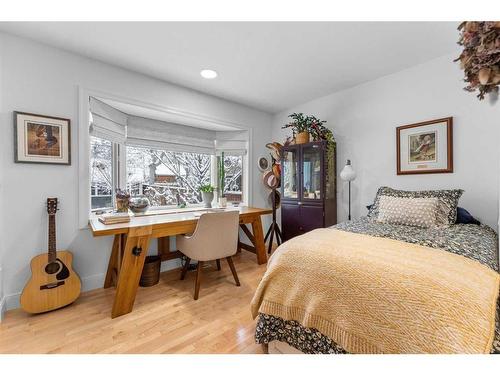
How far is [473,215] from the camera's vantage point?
77.7 inches

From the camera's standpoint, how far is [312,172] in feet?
9.61

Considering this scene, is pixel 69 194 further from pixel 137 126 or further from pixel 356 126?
pixel 356 126

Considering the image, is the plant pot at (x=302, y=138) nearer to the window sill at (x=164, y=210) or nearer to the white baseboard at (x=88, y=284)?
the window sill at (x=164, y=210)

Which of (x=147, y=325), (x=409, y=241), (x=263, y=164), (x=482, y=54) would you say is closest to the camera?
(x=482, y=54)

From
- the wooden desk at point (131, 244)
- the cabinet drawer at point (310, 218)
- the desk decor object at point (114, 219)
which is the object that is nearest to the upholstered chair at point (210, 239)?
the wooden desk at point (131, 244)

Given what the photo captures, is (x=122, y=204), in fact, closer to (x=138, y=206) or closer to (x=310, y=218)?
(x=138, y=206)

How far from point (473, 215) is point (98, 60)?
12.5 ft

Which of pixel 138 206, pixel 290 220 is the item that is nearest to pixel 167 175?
pixel 138 206

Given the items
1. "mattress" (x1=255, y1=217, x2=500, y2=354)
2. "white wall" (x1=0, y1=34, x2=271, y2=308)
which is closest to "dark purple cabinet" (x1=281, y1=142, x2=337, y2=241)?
"mattress" (x1=255, y1=217, x2=500, y2=354)

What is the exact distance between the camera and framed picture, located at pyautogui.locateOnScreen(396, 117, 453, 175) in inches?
82.5

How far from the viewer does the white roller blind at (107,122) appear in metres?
2.21

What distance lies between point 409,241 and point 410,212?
23.0 inches

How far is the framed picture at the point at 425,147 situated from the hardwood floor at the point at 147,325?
6.96 ft

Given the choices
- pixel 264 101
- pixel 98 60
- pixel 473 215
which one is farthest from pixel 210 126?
pixel 473 215
